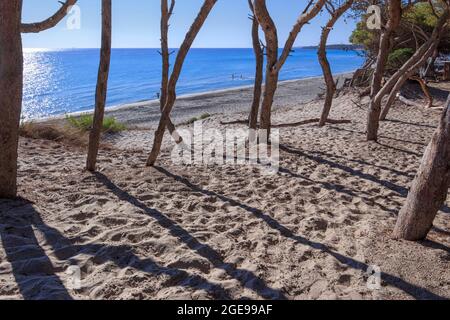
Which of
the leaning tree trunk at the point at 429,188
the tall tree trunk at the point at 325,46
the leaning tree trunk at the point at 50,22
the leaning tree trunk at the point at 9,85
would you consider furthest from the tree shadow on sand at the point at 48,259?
the tall tree trunk at the point at 325,46

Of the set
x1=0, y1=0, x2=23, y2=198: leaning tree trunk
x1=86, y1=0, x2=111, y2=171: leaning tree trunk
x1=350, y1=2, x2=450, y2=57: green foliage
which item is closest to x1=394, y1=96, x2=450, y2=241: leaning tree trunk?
x1=0, y1=0, x2=23, y2=198: leaning tree trunk

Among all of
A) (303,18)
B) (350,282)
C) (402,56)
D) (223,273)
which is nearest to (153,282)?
(223,273)

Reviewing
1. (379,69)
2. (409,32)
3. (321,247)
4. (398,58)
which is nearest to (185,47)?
(321,247)

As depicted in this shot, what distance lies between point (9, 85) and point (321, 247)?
126 inches

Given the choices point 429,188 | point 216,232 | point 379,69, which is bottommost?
point 216,232

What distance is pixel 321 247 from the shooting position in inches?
126

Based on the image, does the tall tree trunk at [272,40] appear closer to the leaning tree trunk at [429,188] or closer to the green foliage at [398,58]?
the leaning tree trunk at [429,188]

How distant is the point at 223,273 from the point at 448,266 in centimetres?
163

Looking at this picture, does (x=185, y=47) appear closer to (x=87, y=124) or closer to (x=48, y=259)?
(x=48, y=259)

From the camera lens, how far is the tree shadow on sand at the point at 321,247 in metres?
2.53

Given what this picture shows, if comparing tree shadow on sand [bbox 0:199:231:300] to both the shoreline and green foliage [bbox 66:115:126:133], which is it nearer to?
green foliage [bbox 66:115:126:133]

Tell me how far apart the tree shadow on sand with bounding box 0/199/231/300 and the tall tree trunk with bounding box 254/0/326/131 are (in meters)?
3.76

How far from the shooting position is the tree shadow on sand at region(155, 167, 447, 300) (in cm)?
253
